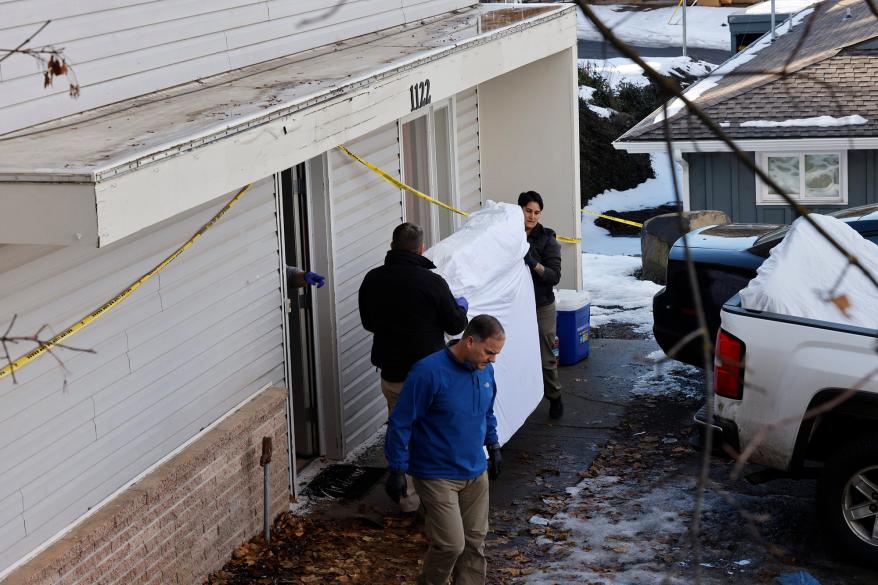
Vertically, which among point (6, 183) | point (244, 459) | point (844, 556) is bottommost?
point (844, 556)

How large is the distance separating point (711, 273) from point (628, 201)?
15363mm

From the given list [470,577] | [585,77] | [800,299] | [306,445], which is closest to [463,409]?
[470,577]

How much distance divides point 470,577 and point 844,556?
7.66 feet

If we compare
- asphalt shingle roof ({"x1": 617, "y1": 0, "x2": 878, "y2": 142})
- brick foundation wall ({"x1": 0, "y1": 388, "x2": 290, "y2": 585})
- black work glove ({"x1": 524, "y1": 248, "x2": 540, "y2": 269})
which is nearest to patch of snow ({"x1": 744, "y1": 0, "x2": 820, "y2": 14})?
asphalt shingle roof ({"x1": 617, "y1": 0, "x2": 878, "y2": 142})

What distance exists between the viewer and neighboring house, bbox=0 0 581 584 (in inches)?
211

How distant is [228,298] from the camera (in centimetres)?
750

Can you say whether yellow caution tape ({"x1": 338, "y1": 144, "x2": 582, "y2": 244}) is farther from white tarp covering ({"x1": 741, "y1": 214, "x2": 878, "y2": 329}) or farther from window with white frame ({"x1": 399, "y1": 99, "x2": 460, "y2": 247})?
white tarp covering ({"x1": 741, "y1": 214, "x2": 878, "y2": 329})

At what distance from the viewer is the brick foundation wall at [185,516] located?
19.0 feet

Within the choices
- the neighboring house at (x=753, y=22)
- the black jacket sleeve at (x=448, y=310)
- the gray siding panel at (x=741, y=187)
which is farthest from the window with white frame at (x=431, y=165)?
the neighboring house at (x=753, y=22)

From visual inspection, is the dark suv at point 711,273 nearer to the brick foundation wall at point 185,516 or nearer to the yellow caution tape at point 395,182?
the yellow caution tape at point 395,182

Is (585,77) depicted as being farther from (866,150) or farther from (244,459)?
(244,459)

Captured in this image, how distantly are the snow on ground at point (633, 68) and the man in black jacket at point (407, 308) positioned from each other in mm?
20164

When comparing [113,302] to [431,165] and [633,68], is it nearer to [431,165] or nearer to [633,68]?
[431,165]

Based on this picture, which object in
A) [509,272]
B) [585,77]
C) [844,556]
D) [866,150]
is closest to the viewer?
[844,556]
